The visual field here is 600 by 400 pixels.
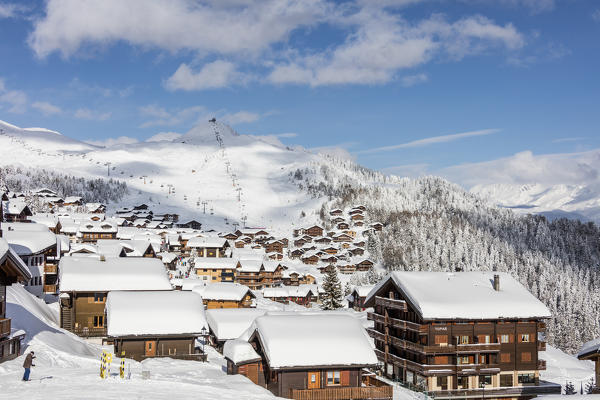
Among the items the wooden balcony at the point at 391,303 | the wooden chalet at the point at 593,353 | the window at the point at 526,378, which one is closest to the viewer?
the wooden chalet at the point at 593,353

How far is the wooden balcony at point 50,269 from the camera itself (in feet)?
192

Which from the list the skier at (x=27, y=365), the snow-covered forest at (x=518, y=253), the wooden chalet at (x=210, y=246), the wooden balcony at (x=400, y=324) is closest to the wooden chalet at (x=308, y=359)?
the wooden balcony at (x=400, y=324)

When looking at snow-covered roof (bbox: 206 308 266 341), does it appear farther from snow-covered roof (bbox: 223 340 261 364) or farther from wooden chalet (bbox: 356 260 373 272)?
wooden chalet (bbox: 356 260 373 272)

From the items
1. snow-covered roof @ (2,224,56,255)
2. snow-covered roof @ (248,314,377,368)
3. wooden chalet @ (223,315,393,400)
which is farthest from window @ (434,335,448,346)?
snow-covered roof @ (2,224,56,255)

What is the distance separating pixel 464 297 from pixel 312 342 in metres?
16.5

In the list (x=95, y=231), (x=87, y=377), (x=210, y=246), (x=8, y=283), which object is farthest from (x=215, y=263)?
A: (x=87, y=377)

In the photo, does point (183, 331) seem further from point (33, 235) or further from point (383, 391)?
point (33, 235)

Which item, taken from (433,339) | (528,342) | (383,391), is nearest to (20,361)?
(383,391)

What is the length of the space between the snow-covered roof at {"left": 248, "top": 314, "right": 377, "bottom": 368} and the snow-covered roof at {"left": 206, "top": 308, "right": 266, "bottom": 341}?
17995 mm

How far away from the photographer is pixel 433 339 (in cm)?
Result: 4281

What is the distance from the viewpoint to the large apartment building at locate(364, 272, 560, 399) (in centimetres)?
4278

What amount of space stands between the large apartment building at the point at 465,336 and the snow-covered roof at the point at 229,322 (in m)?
14.8

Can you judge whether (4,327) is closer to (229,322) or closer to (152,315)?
(152,315)

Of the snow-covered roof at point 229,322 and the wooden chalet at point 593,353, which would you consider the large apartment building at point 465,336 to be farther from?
the wooden chalet at point 593,353
